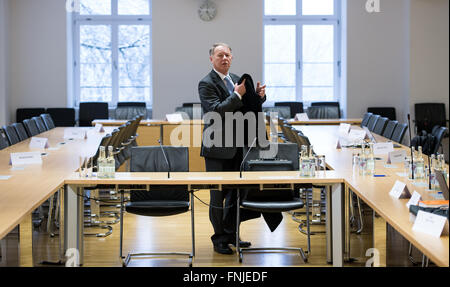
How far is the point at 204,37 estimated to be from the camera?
12.4 metres

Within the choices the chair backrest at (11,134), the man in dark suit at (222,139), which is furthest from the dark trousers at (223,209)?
the chair backrest at (11,134)

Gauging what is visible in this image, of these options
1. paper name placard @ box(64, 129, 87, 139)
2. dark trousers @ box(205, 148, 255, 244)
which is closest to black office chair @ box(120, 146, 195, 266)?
dark trousers @ box(205, 148, 255, 244)

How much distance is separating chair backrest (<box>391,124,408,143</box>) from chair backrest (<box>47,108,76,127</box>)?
21.5 ft

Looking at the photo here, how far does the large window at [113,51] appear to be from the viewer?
12.9 metres

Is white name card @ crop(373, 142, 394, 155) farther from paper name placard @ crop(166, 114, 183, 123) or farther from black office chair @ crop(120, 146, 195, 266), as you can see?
paper name placard @ crop(166, 114, 183, 123)

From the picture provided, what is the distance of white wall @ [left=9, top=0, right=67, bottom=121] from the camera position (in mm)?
12398

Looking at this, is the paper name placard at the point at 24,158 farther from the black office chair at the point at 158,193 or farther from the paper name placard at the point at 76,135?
the paper name placard at the point at 76,135

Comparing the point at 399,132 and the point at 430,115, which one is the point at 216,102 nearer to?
the point at 399,132

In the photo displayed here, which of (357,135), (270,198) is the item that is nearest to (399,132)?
(357,135)

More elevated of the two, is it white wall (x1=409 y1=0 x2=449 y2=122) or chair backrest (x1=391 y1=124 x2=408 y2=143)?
white wall (x1=409 y1=0 x2=449 y2=122)
